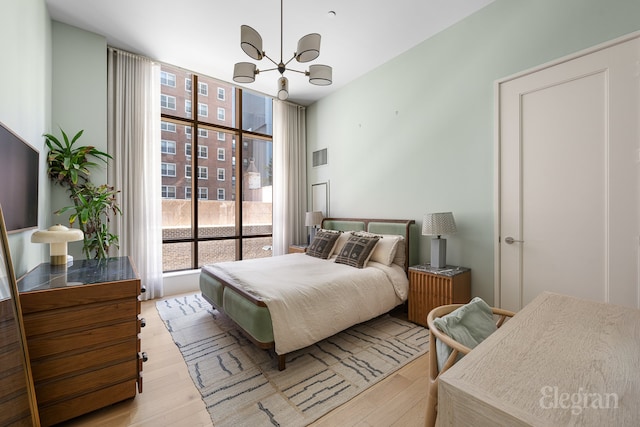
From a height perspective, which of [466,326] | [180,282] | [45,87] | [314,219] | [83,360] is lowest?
[180,282]

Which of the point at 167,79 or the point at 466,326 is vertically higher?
the point at 167,79

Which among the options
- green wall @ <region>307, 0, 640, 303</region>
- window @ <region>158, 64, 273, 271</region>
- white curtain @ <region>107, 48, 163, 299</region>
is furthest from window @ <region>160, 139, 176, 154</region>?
green wall @ <region>307, 0, 640, 303</region>

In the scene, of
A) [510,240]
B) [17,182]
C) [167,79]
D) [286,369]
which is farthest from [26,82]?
[510,240]

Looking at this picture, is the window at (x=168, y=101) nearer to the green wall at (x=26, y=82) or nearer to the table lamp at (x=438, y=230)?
the green wall at (x=26, y=82)

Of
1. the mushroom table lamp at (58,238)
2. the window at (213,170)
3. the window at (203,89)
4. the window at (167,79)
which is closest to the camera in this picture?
the mushroom table lamp at (58,238)

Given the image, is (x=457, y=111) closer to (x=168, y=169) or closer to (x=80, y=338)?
(x=80, y=338)

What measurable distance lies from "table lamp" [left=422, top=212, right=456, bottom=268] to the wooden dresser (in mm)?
2577

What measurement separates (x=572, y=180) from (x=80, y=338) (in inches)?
146

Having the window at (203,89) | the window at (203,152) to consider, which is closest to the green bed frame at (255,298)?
the window at (203,152)

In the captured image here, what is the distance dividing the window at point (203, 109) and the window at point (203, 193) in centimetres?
120

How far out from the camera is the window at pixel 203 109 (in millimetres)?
4219

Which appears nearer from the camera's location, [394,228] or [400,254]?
[400,254]

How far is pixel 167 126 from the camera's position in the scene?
400cm

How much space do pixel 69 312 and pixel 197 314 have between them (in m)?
1.73
